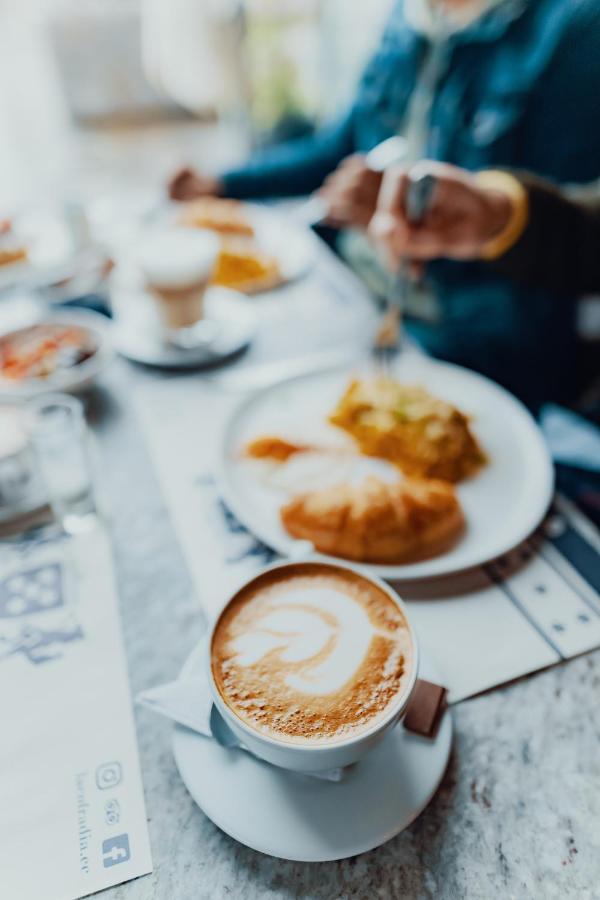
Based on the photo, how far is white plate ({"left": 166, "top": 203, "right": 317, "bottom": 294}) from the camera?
133 centimetres

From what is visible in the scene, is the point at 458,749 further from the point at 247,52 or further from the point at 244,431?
the point at 247,52

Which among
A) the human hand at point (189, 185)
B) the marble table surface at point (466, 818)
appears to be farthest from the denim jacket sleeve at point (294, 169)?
the marble table surface at point (466, 818)

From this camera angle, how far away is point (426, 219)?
1.03 m

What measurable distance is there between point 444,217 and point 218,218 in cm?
61

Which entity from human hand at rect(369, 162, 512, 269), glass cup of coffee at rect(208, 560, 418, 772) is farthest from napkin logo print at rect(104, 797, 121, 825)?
human hand at rect(369, 162, 512, 269)

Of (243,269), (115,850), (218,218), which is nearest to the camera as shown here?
(115,850)

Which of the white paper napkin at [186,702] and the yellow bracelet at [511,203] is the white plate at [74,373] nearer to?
the white paper napkin at [186,702]

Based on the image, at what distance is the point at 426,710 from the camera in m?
0.52

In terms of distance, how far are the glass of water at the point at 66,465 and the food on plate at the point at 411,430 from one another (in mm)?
344

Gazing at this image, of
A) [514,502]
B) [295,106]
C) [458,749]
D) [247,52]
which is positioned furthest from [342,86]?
[458,749]

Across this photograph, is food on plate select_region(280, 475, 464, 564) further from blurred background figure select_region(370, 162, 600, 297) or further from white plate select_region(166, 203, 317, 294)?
white plate select_region(166, 203, 317, 294)

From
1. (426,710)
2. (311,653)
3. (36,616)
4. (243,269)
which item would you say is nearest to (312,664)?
(311,653)

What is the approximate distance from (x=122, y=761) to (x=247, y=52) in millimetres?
3330

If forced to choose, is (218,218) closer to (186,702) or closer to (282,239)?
(282,239)
